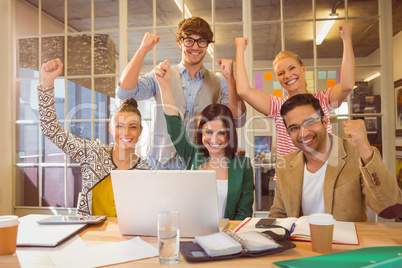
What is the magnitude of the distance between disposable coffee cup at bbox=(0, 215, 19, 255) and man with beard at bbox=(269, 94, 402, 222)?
109cm

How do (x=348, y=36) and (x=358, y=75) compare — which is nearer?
(x=348, y=36)

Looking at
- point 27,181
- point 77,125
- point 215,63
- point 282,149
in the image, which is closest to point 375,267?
point 282,149

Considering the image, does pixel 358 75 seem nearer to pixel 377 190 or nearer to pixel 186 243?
pixel 377 190

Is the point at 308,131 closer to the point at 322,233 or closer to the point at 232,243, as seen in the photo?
the point at 322,233

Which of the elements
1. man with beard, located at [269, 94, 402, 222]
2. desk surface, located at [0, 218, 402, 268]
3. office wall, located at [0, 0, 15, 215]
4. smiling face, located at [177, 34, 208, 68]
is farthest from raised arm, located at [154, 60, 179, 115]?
office wall, located at [0, 0, 15, 215]

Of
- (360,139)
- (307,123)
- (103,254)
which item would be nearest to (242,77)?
(307,123)

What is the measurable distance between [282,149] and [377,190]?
829 millimetres

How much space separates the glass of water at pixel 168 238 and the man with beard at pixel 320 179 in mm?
765

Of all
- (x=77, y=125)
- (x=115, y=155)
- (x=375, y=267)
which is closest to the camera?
(x=375, y=267)

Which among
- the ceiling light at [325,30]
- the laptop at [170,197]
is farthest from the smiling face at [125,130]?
the ceiling light at [325,30]

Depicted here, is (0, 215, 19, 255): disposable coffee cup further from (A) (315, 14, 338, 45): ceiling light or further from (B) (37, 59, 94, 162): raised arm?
(A) (315, 14, 338, 45): ceiling light

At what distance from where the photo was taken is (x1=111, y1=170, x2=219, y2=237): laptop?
1.05 metres

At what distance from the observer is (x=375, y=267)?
0.77 m

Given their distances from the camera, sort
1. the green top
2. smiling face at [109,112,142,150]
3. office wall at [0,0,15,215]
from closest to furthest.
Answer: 1. the green top
2. smiling face at [109,112,142,150]
3. office wall at [0,0,15,215]
